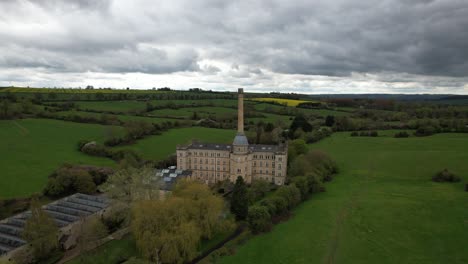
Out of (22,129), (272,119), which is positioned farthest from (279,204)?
(272,119)

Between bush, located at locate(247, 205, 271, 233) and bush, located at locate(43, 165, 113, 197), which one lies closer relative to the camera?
bush, located at locate(247, 205, 271, 233)

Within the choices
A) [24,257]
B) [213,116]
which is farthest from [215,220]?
[213,116]

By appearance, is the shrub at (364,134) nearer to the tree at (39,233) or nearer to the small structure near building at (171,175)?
the small structure near building at (171,175)

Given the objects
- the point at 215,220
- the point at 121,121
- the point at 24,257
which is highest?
the point at 121,121

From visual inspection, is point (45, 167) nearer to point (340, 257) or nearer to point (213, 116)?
point (340, 257)

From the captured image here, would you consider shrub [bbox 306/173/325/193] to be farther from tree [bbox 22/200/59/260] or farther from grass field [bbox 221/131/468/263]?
tree [bbox 22/200/59/260]

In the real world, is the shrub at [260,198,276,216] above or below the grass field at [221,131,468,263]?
above

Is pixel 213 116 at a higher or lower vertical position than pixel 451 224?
higher

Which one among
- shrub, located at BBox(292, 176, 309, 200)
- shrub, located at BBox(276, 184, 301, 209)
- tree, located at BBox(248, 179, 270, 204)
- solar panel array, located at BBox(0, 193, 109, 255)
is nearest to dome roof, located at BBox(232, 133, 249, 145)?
tree, located at BBox(248, 179, 270, 204)
